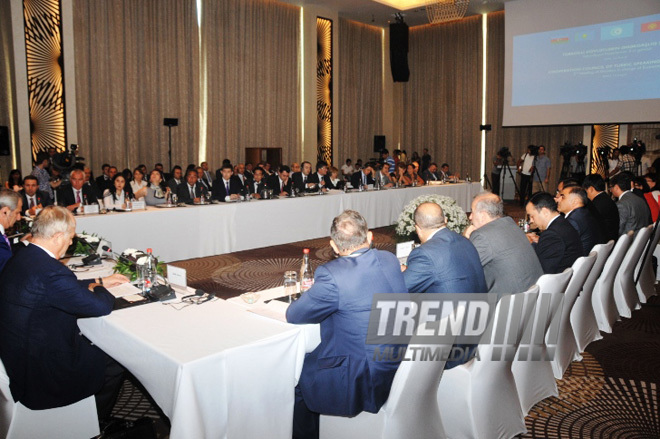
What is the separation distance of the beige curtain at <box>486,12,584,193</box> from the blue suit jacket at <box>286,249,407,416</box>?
13.0 m

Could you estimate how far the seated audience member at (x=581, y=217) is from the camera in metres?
4.39

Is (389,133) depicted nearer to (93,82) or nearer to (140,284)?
(93,82)

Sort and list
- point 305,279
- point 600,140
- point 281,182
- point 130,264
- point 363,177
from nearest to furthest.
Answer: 1. point 305,279
2. point 130,264
3. point 281,182
4. point 363,177
5. point 600,140

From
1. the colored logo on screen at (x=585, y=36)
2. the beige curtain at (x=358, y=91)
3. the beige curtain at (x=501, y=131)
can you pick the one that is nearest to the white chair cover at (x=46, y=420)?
the colored logo on screen at (x=585, y=36)

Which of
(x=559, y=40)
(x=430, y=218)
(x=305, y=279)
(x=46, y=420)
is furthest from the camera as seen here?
(x=559, y=40)

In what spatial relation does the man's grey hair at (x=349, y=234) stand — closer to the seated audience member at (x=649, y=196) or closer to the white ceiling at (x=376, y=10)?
the seated audience member at (x=649, y=196)

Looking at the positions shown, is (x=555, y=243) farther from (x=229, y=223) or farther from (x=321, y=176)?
(x=321, y=176)

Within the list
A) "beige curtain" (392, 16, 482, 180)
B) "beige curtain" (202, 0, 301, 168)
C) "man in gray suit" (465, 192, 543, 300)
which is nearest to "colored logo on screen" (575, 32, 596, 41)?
"beige curtain" (392, 16, 482, 180)

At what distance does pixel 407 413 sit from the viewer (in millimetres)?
2301

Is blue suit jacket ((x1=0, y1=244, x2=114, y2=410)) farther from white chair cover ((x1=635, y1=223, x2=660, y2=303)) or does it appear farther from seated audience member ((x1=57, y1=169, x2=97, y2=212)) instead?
white chair cover ((x1=635, y1=223, x2=660, y2=303))

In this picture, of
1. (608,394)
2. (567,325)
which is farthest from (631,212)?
(608,394)

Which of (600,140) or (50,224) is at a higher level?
(600,140)

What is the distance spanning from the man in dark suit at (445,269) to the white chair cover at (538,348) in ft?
1.31

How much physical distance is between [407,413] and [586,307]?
2.27m
